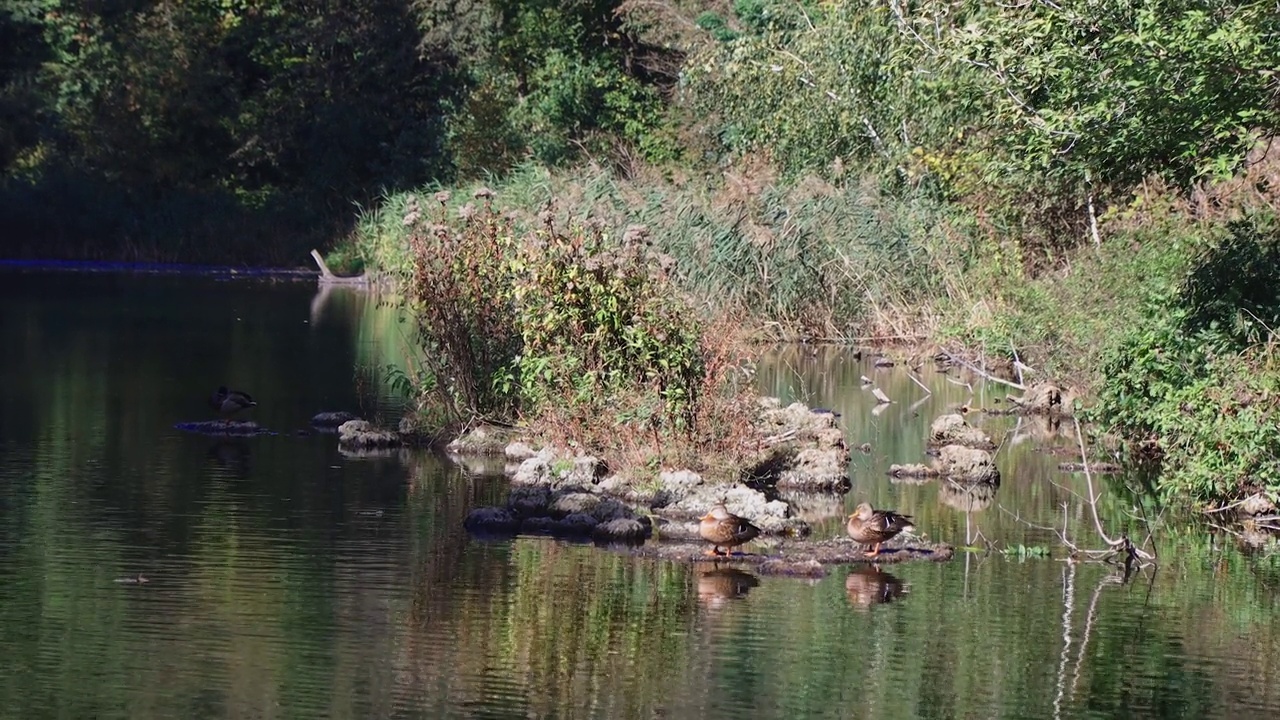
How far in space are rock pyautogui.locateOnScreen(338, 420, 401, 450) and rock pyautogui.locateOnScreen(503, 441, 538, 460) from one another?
1528mm

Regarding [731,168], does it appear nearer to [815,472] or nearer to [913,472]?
[913,472]

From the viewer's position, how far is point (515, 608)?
10.5 metres

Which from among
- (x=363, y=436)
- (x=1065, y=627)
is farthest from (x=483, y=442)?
(x=1065, y=627)

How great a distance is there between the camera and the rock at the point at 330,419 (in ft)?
60.4

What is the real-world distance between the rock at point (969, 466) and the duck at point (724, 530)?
448 cm

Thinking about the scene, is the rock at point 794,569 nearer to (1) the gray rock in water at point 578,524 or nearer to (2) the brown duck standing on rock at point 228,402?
(1) the gray rock in water at point 578,524

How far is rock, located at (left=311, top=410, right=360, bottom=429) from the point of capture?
1842cm

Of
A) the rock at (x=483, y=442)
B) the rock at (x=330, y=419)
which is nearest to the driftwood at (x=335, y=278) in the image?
the rock at (x=330, y=419)

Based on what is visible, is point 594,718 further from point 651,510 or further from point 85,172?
point 85,172

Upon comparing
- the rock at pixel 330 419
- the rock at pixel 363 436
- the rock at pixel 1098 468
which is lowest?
the rock at pixel 1098 468

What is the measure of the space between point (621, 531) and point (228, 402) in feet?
24.7

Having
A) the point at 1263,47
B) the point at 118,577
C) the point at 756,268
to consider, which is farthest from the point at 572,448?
the point at 756,268

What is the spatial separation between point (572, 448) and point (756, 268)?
13.4m

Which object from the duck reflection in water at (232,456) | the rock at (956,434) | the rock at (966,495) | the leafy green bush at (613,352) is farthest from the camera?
the rock at (956,434)
